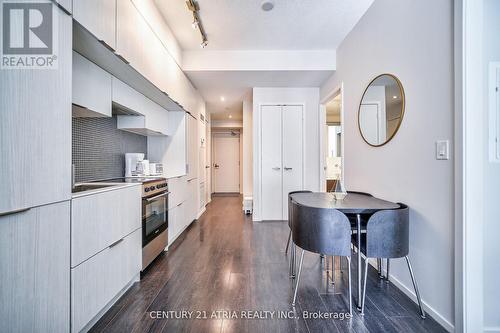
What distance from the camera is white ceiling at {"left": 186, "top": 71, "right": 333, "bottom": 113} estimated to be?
3369 millimetres

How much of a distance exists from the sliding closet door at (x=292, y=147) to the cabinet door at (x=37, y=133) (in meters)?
3.31

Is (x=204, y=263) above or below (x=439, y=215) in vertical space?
below

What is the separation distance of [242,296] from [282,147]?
9.13 feet

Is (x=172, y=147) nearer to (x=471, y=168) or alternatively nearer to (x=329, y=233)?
(x=329, y=233)

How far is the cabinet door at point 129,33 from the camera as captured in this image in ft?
5.54

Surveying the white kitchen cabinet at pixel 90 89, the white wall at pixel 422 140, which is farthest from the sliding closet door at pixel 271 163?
the white kitchen cabinet at pixel 90 89

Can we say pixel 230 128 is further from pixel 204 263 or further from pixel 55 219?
pixel 55 219

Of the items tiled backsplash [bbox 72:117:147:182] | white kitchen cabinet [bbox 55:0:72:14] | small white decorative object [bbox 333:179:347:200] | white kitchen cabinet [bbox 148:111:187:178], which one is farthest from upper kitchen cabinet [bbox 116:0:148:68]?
small white decorative object [bbox 333:179:347:200]

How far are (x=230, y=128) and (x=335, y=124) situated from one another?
3.51 m

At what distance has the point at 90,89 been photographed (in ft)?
5.39

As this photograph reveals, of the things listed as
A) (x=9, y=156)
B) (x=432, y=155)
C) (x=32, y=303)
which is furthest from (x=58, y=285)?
(x=432, y=155)

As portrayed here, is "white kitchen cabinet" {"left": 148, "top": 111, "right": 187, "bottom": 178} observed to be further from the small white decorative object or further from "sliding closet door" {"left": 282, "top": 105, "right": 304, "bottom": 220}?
the small white decorative object

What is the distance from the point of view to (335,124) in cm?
656

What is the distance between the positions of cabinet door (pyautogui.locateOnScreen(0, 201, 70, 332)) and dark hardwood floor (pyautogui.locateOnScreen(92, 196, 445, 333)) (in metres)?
0.51
